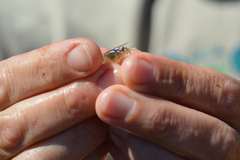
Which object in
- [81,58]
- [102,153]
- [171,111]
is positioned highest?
[81,58]

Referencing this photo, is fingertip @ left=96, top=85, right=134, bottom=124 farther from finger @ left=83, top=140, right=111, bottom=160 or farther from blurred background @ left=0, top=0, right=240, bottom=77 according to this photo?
blurred background @ left=0, top=0, right=240, bottom=77

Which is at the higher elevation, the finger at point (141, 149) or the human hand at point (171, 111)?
the human hand at point (171, 111)

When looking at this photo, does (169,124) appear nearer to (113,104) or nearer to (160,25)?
(113,104)

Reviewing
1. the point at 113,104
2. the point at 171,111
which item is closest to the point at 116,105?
the point at 113,104

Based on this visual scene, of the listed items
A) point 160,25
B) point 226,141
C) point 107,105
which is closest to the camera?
point 107,105

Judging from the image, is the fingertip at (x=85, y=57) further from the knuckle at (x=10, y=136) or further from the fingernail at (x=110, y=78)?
the knuckle at (x=10, y=136)

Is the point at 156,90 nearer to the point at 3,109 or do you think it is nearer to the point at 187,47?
the point at 3,109

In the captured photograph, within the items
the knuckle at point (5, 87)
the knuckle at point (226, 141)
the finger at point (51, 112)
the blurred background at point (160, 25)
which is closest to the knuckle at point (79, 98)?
the finger at point (51, 112)

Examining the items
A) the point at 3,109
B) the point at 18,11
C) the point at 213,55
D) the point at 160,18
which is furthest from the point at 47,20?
the point at 3,109
